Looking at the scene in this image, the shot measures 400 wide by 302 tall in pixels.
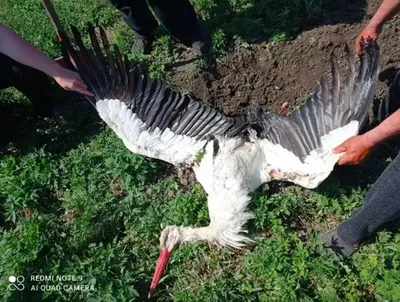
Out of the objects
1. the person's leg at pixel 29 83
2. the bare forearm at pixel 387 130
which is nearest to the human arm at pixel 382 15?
the bare forearm at pixel 387 130

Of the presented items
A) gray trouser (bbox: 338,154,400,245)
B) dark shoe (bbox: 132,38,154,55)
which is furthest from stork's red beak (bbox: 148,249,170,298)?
dark shoe (bbox: 132,38,154,55)

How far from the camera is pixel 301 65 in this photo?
410cm

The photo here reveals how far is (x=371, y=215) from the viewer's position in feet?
10.0

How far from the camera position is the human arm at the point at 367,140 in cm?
260

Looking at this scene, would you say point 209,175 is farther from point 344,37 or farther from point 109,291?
point 344,37

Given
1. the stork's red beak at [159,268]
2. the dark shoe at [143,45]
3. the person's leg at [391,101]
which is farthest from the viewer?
the dark shoe at [143,45]

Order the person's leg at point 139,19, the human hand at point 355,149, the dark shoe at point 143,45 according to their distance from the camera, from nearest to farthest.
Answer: the human hand at point 355,149, the person's leg at point 139,19, the dark shoe at point 143,45

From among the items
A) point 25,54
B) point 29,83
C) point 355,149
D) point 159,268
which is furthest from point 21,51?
point 355,149

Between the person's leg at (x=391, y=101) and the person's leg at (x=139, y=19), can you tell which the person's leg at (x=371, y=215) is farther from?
the person's leg at (x=139, y=19)

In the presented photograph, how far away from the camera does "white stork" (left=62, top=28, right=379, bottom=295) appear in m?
3.21

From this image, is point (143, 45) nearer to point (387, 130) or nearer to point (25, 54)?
point (25, 54)

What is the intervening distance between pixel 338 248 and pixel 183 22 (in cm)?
223

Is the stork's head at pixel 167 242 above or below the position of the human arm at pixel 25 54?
below

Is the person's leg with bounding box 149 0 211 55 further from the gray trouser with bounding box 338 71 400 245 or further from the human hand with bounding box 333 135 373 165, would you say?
the human hand with bounding box 333 135 373 165
